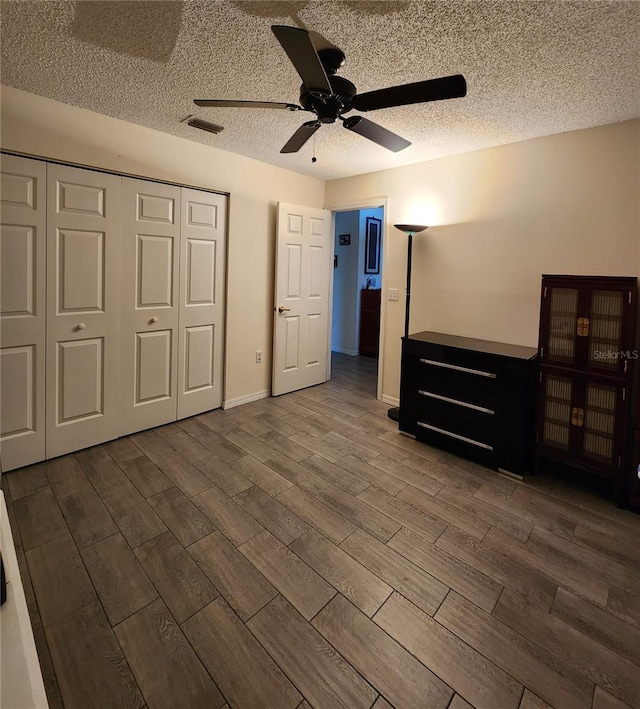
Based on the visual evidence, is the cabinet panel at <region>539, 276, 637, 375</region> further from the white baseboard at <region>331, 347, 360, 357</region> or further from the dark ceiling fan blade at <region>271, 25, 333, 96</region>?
the white baseboard at <region>331, 347, 360, 357</region>

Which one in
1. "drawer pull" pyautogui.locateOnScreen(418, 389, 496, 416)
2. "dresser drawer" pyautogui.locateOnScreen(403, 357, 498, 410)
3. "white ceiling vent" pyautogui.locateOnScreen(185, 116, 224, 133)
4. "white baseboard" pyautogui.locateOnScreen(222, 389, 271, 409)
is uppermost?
"white ceiling vent" pyautogui.locateOnScreen(185, 116, 224, 133)

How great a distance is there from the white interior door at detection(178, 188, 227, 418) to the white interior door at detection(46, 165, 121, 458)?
0.56m

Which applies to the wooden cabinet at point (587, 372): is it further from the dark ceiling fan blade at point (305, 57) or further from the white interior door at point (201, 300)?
the white interior door at point (201, 300)

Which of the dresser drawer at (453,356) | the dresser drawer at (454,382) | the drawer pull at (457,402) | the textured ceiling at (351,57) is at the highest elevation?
the textured ceiling at (351,57)

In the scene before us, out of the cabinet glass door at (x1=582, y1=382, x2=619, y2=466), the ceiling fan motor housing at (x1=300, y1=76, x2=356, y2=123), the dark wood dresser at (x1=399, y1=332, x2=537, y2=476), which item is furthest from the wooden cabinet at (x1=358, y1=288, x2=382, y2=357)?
the ceiling fan motor housing at (x1=300, y1=76, x2=356, y2=123)

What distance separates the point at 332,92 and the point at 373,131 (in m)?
0.44

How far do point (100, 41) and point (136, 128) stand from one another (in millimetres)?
1106

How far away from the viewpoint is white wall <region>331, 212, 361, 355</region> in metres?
6.31

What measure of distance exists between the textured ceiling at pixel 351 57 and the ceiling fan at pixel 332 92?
0.23 meters

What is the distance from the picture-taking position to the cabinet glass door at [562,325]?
8.14 feet

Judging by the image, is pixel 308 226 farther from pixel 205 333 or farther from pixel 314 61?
pixel 314 61

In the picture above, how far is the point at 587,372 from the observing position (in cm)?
245

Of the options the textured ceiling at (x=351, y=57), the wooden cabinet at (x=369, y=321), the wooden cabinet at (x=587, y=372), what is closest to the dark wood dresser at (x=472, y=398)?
the wooden cabinet at (x=587, y=372)

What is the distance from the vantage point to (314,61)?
143 centimetres
